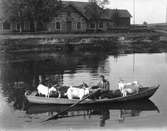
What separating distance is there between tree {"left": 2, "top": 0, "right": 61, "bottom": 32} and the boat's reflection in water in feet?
45.5

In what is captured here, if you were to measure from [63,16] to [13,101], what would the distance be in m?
19.4

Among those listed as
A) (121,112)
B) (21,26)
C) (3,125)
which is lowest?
(121,112)

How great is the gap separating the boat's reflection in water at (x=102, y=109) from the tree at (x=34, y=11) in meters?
13.9

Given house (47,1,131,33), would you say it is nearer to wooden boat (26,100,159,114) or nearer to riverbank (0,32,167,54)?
riverbank (0,32,167,54)

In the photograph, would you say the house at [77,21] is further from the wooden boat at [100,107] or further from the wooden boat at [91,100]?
the wooden boat at [100,107]

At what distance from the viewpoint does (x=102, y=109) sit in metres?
8.58

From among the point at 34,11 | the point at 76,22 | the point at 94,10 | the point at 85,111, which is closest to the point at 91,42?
the point at 94,10

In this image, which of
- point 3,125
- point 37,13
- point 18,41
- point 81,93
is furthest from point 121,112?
point 37,13

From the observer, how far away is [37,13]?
24688 mm

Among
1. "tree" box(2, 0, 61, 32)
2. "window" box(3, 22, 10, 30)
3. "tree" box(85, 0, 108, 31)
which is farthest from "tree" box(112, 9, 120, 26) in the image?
"window" box(3, 22, 10, 30)

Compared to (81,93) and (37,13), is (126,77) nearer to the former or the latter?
(81,93)

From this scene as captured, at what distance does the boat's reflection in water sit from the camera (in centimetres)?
789

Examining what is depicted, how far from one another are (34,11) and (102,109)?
17012mm

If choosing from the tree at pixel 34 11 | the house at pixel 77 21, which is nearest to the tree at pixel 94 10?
the house at pixel 77 21
